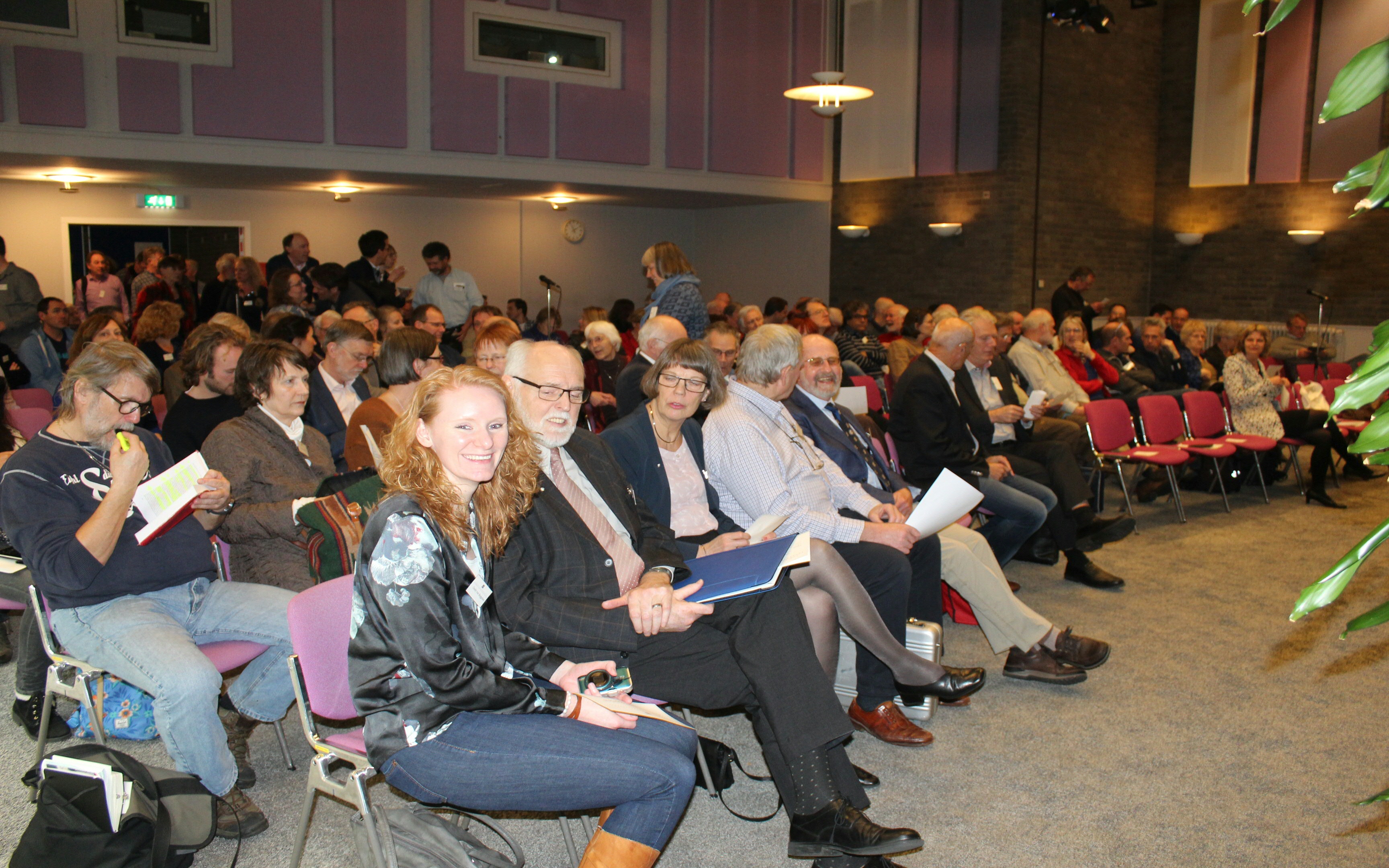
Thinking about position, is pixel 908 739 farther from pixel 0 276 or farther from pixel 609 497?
pixel 0 276

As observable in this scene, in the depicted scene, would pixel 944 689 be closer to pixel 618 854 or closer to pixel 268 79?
pixel 618 854

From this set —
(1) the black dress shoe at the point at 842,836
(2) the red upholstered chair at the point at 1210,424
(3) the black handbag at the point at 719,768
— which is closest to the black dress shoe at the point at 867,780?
(3) the black handbag at the point at 719,768

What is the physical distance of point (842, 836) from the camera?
240cm

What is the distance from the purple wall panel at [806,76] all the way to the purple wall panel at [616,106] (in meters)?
2.03

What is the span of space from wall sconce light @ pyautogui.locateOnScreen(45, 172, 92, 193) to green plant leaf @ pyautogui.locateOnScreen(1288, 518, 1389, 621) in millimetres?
10704

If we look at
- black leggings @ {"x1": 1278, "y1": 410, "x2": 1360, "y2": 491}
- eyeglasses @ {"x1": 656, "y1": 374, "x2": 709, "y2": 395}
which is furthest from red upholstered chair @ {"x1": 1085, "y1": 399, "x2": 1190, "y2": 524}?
eyeglasses @ {"x1": 656, "y1": 374, "x2": 709, "y2": 395}

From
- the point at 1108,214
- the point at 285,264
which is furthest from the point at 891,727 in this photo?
the point at 1108,214

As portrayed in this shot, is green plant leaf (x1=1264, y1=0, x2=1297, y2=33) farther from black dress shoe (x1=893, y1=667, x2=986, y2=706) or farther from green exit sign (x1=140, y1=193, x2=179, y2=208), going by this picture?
green exit sign (x1=140, y1=193, x2=179, y2=208)

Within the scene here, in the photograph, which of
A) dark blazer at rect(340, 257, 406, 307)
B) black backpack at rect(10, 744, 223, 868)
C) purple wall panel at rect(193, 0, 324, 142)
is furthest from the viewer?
purple wall panel at rect(193, 0, 324, 142)

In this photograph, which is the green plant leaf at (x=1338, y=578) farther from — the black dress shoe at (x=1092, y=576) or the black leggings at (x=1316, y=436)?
the black leggings at (x=1316, y=436)

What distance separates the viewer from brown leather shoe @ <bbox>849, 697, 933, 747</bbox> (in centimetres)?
324

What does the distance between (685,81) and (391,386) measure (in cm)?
797

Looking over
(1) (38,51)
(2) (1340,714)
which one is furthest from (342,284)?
(2) (1340,714)

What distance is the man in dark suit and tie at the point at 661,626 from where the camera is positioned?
95.9 inches
